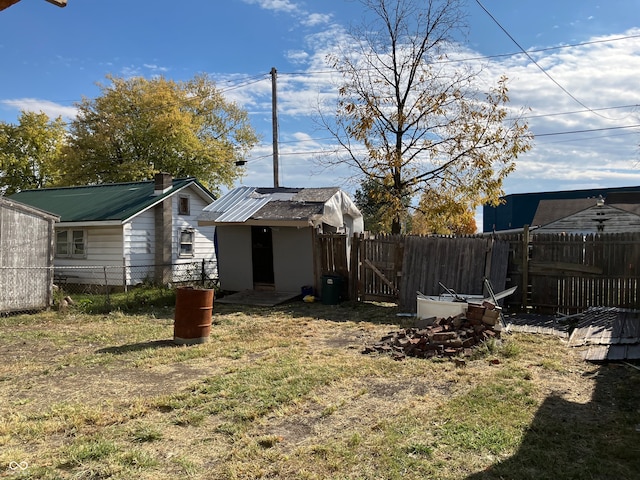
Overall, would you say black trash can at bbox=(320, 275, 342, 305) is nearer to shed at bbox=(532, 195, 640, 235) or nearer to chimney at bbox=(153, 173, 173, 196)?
chimney at bbox=(153, 173, 173, 196)

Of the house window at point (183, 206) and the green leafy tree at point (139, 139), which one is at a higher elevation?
the green leafy tree at point (139, 139)

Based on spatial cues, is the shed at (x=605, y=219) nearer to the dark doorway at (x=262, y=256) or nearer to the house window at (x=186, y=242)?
the dark doorway at (x=262, y=256)

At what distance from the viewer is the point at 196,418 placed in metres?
4.80

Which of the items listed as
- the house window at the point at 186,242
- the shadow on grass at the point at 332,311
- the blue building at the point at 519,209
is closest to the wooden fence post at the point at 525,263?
the shadow on grass at the point at 332,311

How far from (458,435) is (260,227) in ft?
38.8

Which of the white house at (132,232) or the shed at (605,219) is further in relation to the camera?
the shed at (605,219)

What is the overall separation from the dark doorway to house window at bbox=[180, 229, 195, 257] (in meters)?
4.57

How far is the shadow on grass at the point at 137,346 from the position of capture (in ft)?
26.0

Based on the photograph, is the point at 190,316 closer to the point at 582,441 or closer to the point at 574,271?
the point at 582,441

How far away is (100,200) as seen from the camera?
18.9 metres

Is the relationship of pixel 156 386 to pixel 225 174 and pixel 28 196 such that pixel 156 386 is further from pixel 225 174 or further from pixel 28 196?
pixel 225 174

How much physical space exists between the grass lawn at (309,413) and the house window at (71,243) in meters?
9.68

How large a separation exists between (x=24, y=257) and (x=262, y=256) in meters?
6.45

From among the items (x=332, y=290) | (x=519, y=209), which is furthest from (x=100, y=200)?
(x=519, y=209)
